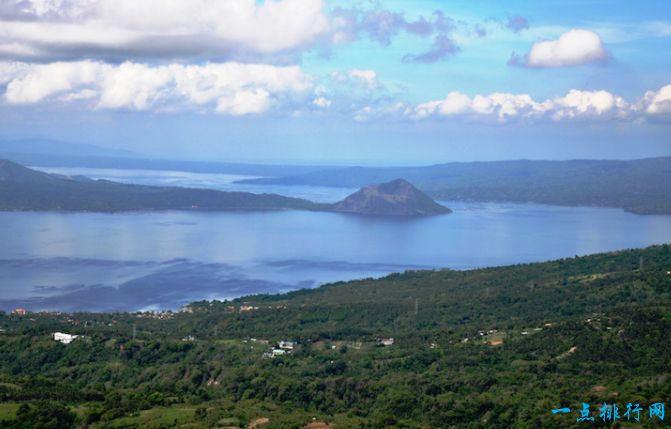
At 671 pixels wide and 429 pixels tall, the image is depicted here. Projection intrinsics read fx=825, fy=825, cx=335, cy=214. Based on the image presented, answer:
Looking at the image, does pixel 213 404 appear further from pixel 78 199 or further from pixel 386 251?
pixel 78 199

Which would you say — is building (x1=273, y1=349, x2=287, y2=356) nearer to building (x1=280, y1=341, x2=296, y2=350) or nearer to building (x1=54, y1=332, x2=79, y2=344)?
building (x1=280, y1=341, x2=296, y2=350)

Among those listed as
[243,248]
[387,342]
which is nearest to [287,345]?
[387,342]

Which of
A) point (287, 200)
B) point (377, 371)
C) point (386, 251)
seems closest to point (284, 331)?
point (377, 371)

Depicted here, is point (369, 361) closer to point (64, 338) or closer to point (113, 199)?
point (64, 338)

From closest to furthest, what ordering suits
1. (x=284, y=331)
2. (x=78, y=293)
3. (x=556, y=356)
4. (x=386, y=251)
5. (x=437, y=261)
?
(x=556, y=356), (x=284, y=331), (x=78, y=293), (x=437, y=261), (x=386, y=251)

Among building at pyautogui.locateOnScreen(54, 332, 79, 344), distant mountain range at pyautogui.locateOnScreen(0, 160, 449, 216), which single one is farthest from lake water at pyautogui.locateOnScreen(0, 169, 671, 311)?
building at pyautogui.locateOnScreen(54, 332, 79, 344)
